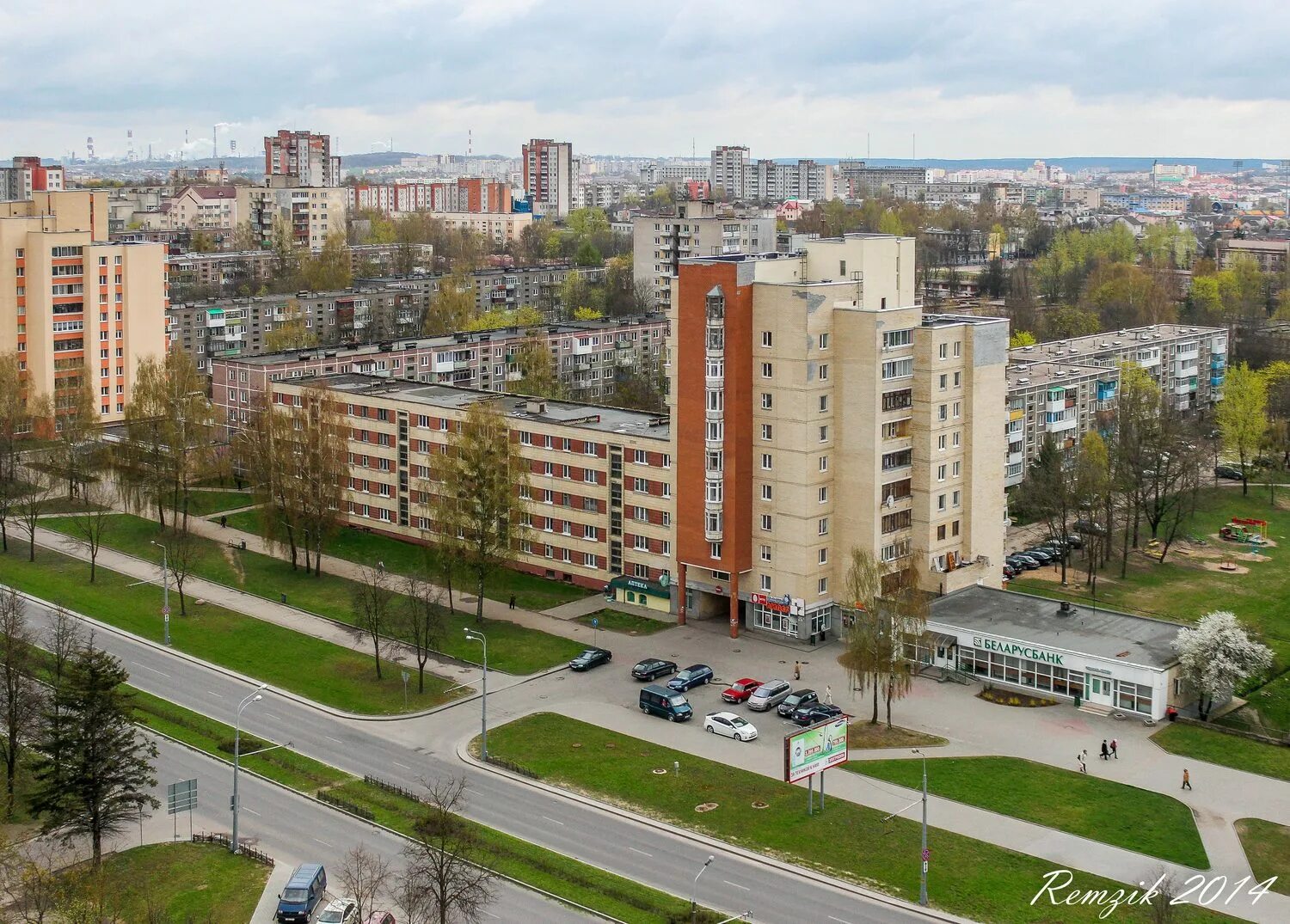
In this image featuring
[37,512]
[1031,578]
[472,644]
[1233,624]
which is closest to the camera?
[1233,624]

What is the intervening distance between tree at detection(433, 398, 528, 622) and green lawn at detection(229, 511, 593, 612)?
138 cm

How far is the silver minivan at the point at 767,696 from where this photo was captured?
60.5 metres

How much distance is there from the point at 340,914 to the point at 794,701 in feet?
79.2

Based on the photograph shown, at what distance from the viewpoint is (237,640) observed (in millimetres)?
69250

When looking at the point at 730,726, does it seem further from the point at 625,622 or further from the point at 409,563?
the point at 409,563

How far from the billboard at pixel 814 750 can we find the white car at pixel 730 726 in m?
6.01

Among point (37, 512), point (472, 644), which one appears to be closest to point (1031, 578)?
point (472, 644)

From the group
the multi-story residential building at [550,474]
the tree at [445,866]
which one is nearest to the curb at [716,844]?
the tree at [445,866]

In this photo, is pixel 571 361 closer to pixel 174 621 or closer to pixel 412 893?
pixel 174 621

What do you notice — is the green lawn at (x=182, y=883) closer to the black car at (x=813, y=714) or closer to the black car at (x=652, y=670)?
the black car at (x=652, y=670)

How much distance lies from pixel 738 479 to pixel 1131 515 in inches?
1331

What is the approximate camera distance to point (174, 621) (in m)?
71.9

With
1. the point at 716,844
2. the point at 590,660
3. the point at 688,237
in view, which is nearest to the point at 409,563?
the point at 590,660

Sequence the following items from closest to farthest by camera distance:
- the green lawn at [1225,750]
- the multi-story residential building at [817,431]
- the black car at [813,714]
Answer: the green lawn at [1225,750], the black car at [813,714], the multi-story residential building at [817,431]
